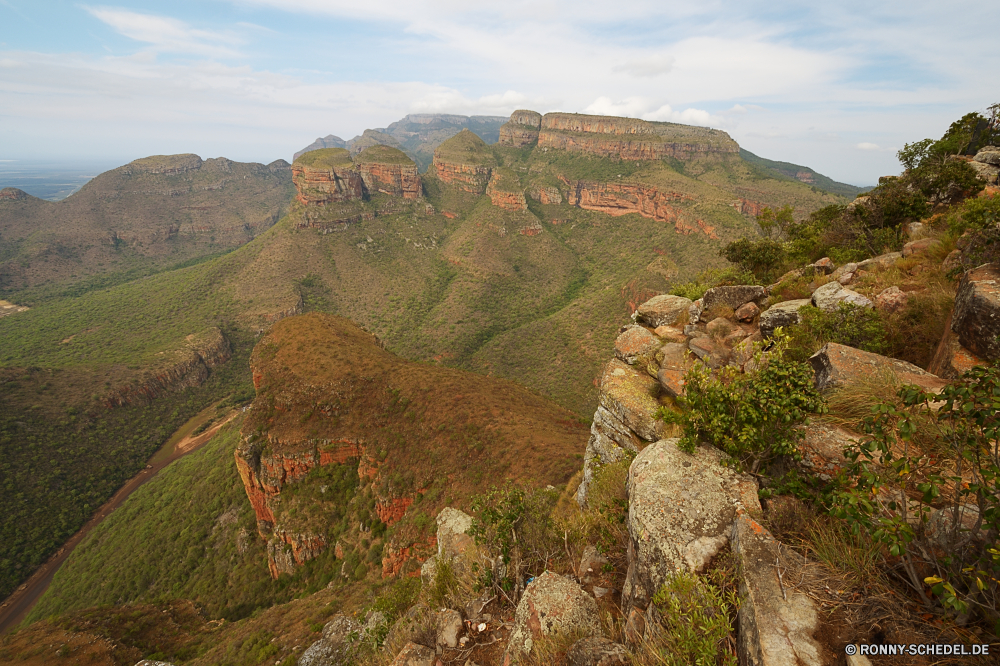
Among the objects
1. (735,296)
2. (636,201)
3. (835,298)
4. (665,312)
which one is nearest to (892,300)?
(835,298)

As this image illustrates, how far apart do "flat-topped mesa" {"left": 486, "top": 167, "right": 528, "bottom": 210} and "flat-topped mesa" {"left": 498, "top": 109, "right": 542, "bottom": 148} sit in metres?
69.6

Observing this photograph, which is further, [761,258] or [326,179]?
[326,179]

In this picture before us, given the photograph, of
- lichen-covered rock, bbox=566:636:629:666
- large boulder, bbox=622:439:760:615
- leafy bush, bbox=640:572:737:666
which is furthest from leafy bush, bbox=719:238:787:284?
lichen-covered rock, bbox=566:636:629:666

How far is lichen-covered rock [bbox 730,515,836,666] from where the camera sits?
14.1ft

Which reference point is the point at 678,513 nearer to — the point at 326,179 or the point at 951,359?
the point at 951,359

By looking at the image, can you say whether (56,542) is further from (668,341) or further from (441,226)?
(441,226)

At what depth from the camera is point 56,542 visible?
53.2m

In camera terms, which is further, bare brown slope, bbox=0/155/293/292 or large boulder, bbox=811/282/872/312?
bare brown slope, bbox=0/155/293/292

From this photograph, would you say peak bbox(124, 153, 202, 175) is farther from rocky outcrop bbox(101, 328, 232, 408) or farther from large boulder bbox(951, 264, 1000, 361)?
large boulder bbox(951, 264, 1000, 361)

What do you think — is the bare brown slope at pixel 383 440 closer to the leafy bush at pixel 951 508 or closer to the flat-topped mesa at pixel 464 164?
the leafy bush at pixel 951 508

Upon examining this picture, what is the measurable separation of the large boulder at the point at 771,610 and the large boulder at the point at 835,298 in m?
8.22

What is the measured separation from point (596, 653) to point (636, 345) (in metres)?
9.95

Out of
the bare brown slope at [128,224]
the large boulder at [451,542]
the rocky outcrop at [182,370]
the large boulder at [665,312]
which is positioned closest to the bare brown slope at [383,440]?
the large boulder at [451,542]

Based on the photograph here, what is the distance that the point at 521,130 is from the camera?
190 meters
